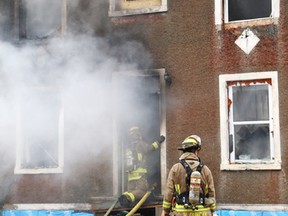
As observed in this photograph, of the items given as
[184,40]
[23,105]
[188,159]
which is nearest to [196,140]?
[188,159]

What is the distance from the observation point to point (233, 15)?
40.3 ft

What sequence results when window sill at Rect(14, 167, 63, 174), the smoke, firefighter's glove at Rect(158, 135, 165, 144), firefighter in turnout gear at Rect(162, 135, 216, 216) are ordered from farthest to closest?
window sill at Rect(14, 167, 63, 174), the smoke, firefighter's glove at Rect(158, 135, 165, 144), firefighter in turnout gear at Rect(162, 135, 216, 216)

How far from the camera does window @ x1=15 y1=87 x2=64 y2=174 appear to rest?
13.4 meters

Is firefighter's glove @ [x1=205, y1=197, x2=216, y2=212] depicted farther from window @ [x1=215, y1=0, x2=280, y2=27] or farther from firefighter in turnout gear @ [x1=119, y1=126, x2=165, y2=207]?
window @ [x1=215, y1=0, x2=280, y2=27]

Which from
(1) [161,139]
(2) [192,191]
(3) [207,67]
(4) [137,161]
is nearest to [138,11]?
(3) [207,67]

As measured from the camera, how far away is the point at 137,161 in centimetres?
1205

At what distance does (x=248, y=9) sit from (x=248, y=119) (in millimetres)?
2146

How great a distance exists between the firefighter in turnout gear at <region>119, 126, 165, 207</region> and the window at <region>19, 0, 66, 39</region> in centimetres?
314

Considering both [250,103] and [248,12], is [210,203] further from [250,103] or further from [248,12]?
[248,12]

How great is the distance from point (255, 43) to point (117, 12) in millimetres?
2932

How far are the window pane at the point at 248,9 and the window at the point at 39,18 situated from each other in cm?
369

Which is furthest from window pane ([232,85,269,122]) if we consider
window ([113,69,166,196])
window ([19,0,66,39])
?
window ([19,0,66,39])

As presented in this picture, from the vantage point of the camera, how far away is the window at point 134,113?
41.3ft

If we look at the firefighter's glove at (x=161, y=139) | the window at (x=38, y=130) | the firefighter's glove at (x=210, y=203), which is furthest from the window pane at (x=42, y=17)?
the firefighter's glove at (x=210, y=203)
